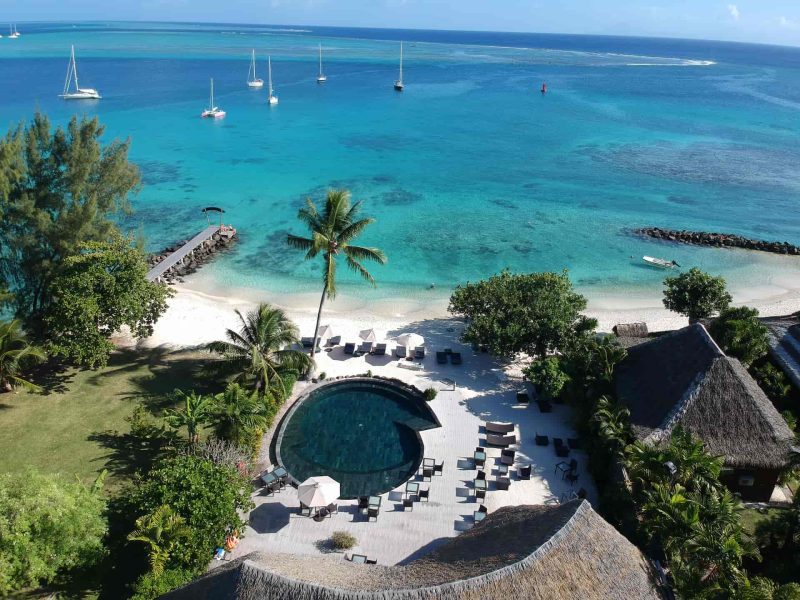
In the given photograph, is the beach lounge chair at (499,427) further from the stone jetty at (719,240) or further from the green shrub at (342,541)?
the stone jetty at (719,240)

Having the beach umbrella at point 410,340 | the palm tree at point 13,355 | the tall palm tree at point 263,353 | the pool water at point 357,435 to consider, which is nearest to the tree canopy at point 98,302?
the palm tree at point 13,355

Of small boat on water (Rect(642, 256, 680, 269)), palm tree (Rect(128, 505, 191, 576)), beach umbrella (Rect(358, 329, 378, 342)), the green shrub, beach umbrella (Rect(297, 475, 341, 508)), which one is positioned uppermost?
small boat on water (Rect(642, 256, 680, 269))

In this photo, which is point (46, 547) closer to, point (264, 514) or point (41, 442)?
point (264, 514)

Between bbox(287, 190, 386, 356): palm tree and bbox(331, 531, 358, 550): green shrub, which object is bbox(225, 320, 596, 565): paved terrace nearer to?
bbox(331, 531, 358, 550): green shrub

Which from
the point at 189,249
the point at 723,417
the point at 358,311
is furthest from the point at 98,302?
the point at 723,417

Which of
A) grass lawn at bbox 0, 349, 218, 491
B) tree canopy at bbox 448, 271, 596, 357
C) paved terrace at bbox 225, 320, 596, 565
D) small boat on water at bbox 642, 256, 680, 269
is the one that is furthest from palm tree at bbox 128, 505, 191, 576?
small boat on water at bbox 642, 256, 680, 269

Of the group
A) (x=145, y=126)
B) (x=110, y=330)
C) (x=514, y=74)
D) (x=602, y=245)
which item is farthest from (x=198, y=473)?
(x=514, y=74)

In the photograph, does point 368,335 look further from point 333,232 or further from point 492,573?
point 492,573
